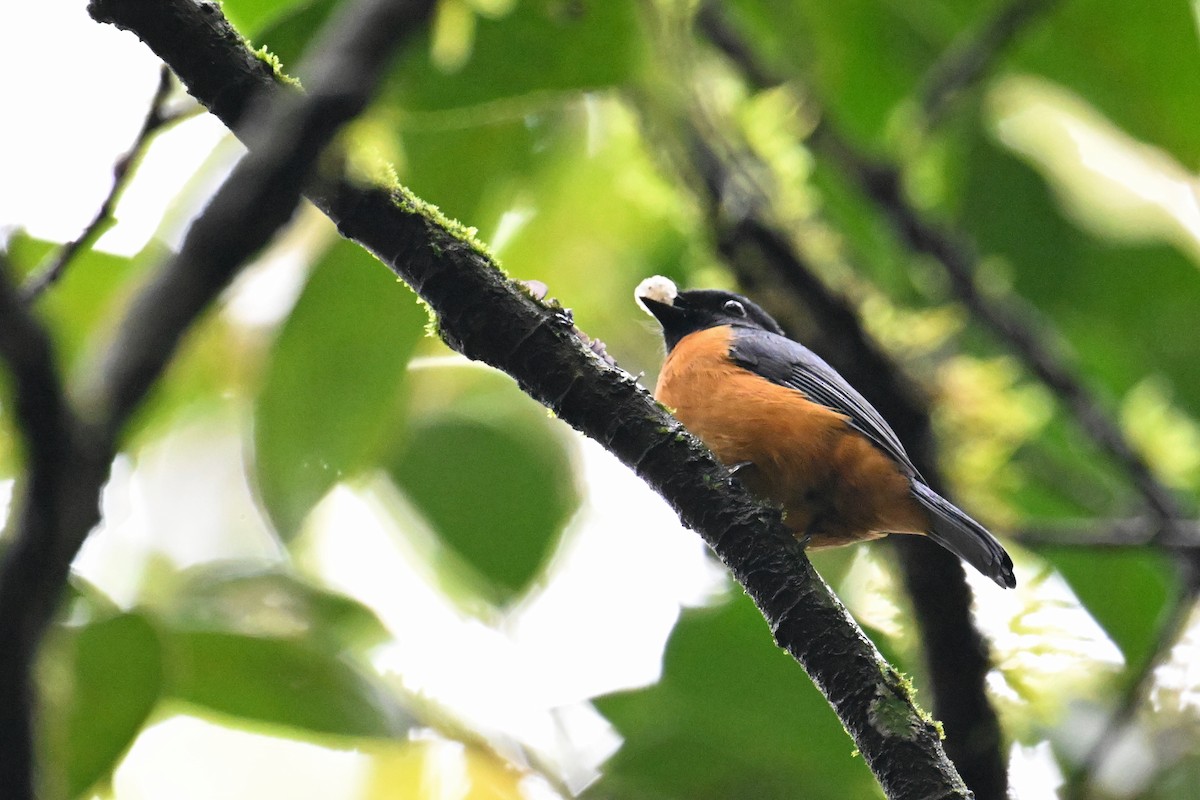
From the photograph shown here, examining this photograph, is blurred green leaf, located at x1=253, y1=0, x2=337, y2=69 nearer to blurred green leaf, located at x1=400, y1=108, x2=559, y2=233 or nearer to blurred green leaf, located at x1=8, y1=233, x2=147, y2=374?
blurred green leaf, located at x1=400, y1=108, x2=559, y2=233

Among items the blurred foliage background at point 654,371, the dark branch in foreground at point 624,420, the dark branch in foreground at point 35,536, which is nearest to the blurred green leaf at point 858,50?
the blurred foliage background at point 654,371

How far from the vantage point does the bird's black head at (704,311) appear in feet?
16.8

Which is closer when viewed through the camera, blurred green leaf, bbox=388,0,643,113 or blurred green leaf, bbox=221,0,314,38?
blurred green leaf, bbox=388,0,643,113

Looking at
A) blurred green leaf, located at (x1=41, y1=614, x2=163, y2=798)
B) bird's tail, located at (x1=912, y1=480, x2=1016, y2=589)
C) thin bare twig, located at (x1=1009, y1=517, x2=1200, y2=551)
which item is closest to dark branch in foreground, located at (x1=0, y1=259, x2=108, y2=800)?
blurred green leaf, located at (x1=41, y1=614, x2=163, y2=798)

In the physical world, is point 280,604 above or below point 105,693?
above

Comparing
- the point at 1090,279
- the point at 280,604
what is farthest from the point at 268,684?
the point at 1090,279

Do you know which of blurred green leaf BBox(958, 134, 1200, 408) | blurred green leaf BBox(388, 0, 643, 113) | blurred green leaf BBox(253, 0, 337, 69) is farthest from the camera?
blurred green leaf BBox(958, 134, 1200, 408)

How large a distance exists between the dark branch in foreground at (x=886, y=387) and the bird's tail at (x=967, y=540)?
7 cm

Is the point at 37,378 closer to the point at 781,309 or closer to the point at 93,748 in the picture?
the point at 93,748

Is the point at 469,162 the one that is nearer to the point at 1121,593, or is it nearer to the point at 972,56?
the point at 972,56

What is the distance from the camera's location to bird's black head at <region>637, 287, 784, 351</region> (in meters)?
5.11

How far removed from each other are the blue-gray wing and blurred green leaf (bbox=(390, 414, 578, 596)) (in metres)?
0.88

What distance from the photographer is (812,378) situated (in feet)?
14.4

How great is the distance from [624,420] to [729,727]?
1.61m
